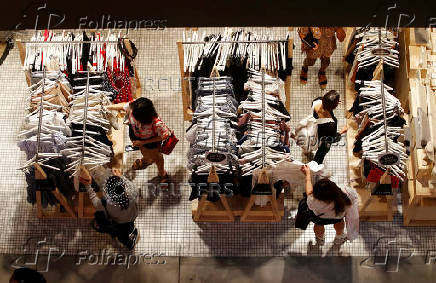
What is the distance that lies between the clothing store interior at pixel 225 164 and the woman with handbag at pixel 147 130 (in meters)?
0.02

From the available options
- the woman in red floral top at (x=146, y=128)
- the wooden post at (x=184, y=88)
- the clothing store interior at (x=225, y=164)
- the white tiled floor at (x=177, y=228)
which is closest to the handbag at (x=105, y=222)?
the clothing store interior at (x=225, y=164)

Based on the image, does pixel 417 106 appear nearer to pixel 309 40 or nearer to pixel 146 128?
pixel 309 40

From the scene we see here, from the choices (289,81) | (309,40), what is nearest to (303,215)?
(289,81)

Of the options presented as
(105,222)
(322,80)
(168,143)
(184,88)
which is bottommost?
(105,222)

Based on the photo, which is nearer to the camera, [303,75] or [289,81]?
[289,81]

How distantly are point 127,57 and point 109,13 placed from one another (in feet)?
12.9

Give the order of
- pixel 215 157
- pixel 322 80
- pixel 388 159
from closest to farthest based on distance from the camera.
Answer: pixel 215 157 < pixel 388 159 < pixel 322 80

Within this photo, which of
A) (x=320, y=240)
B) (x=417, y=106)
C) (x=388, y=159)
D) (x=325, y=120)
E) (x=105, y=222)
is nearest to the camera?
(x=388, y=159)

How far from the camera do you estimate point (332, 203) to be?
6.73m

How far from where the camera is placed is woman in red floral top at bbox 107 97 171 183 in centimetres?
695

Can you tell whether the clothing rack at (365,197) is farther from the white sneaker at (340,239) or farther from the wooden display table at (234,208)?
the wooden display table at (234,208)

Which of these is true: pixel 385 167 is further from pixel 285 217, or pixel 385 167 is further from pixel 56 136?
pixel 56 136

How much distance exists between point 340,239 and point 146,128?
2803 millimetres

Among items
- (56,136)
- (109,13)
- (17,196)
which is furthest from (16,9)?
(17,196)
